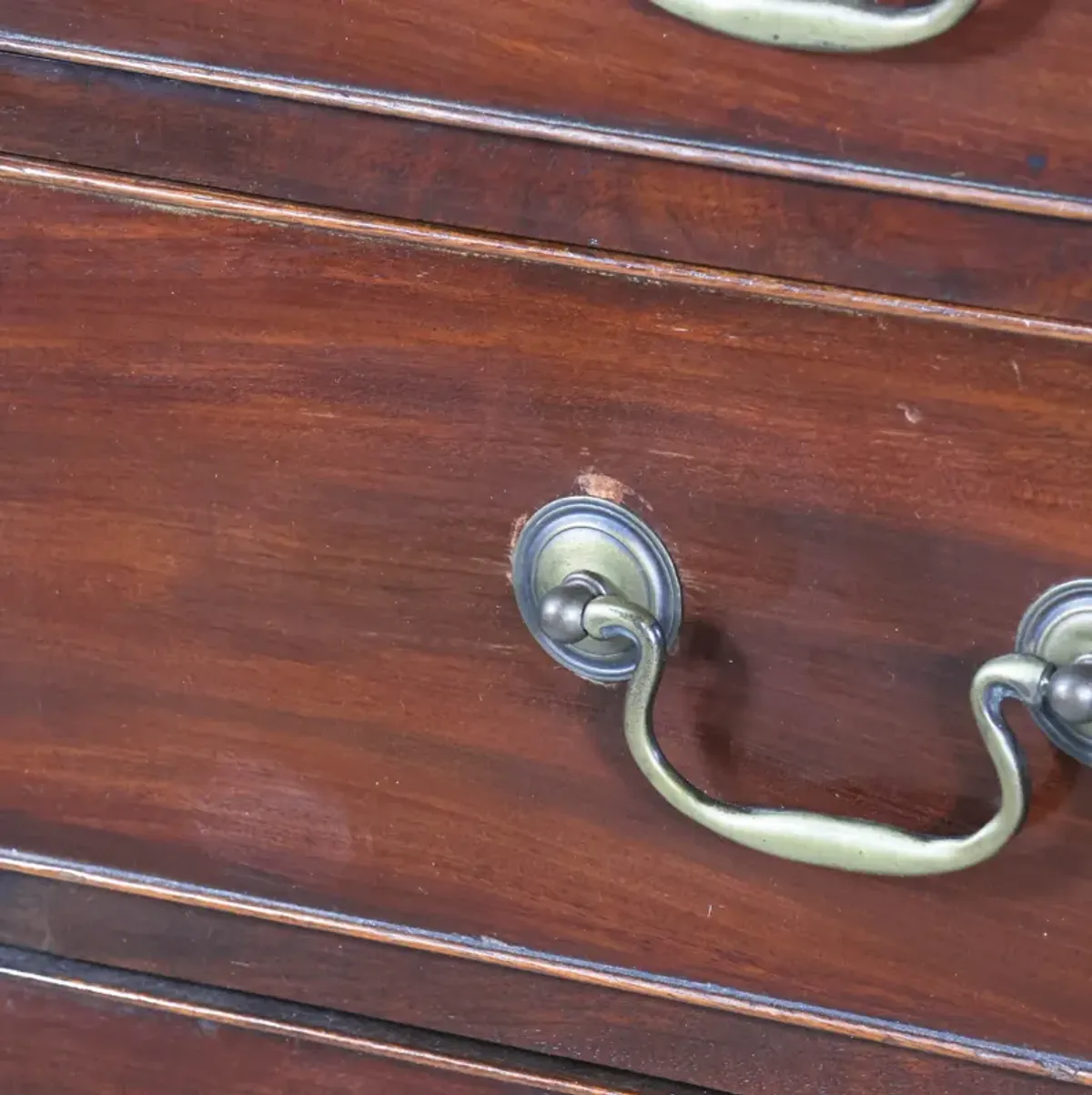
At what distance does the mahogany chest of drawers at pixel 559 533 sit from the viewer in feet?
1.01

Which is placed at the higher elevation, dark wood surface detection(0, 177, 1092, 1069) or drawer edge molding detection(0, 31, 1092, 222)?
drawer edge molding detection(0, 31, 1092, 222)

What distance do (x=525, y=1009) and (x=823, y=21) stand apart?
0.89 feet

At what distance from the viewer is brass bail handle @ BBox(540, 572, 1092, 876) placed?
30cm

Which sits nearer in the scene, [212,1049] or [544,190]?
[544,190]

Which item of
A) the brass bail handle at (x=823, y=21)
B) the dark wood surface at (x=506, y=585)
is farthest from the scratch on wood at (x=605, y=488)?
the brass bail handle at (x=823, y=21)

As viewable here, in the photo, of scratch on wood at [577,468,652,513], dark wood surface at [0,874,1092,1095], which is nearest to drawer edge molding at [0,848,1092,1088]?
dark wood surface at [0,874,1092,1095]

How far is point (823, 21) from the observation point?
0.93ft

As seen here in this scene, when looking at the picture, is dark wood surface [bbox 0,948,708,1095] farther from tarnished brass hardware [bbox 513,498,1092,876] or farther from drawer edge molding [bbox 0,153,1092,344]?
drawer edge molding [bbox 0,153,1092,344]

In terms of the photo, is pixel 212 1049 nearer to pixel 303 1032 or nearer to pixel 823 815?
pixel 303 1032

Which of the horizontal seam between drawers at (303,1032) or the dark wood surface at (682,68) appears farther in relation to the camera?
the horizontal seam between drawers at (303,1032)

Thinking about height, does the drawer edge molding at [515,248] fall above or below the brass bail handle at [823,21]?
below

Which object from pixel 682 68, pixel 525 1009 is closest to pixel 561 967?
pixel 525 1009

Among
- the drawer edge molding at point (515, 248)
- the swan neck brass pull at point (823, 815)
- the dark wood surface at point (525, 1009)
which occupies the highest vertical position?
the drawer edge molding at point (515, 248)

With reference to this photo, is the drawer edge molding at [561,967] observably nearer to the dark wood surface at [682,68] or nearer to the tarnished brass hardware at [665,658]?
the tarnished brass hardware at [665,658]
